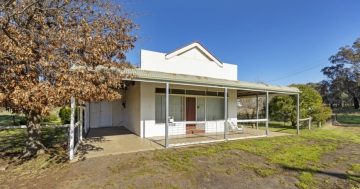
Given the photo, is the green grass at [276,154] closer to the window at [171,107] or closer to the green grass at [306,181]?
the green grass at [306,181]

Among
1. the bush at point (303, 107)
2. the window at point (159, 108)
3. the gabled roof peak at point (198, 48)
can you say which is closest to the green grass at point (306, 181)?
the window at point (159, 108)

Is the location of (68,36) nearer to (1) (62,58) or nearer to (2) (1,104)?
(1) (62,58)

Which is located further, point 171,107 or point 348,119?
point 348,119

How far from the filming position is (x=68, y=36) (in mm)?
5551

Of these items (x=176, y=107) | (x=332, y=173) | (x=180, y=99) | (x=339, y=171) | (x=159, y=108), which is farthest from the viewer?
(x=180, y=99)

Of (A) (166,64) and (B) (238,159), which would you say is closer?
(B) (238,159)

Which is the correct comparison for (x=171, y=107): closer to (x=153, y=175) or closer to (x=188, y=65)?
(x=188, y=65)

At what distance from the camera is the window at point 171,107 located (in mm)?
10812

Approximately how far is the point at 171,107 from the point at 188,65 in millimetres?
3149

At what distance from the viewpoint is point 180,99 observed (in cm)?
1145

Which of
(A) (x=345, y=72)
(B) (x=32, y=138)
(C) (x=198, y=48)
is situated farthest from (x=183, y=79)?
(A) (x=345, y=72)

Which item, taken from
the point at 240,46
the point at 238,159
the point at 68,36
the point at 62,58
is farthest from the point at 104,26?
the point at 240,46

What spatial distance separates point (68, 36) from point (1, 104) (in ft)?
7.38

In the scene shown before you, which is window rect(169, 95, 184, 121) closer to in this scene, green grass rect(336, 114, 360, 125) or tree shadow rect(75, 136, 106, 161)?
tree shadow rect(75, 136, 106, 161)
